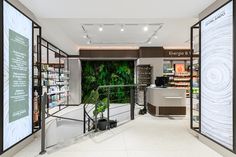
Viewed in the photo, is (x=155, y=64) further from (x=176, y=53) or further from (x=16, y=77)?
(x=16, y=77)

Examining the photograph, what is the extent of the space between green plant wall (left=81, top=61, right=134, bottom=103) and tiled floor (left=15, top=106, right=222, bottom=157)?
7.94 metres

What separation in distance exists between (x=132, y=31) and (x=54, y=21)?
3048mm

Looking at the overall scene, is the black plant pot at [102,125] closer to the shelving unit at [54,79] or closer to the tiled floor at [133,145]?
the tiled floor at [133,145]

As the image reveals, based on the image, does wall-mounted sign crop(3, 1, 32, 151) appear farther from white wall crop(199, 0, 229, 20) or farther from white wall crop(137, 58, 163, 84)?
white wall crop(137, 58, 163, 84)

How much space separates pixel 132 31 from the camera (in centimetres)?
806

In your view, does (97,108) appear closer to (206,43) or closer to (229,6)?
(206,43)

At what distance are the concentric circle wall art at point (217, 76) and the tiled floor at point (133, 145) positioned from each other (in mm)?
483

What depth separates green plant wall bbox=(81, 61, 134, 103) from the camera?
45.1ft

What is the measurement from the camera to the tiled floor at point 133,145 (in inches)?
154

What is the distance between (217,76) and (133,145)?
216 centimetres

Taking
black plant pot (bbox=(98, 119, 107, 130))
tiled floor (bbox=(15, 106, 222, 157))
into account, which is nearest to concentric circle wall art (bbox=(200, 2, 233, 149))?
tiled floor (bbox=(15, 106, 222, 157))

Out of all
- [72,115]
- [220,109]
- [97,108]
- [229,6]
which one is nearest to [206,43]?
[229,6]

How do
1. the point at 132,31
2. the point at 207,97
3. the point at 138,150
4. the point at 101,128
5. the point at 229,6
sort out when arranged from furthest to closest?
the point at 132,31 < the point at 101,128 < the point at 207,97 < the point at 138,150 < the point at 229,6

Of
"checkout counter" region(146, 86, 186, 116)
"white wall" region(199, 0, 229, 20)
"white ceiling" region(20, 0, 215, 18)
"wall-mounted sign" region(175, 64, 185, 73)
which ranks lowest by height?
"checkout counter" region(146, 86, 186, 116)
